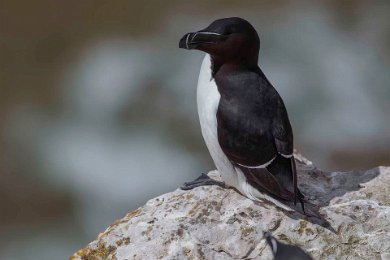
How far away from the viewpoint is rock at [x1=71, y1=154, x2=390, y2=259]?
6.80 m

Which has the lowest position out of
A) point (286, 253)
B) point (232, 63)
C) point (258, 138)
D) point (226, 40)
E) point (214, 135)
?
point (286, 253)

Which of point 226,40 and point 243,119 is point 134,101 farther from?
point 243,119

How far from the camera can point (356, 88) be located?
14.6 m

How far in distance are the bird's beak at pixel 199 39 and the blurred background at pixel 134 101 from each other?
5.96 m

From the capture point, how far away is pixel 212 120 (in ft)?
24.0

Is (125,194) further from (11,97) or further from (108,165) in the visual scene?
(11,97)

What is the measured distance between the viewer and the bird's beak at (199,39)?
23.7ft

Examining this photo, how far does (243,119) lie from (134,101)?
7.88 m

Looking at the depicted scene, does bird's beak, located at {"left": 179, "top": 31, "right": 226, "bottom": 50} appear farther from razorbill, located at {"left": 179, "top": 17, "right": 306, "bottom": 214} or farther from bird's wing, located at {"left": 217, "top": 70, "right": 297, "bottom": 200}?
bird's wing, located at {"left": 217, "top": 70, "right": 297, "bottom": 200}

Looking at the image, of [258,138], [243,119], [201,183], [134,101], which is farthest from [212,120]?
[134,101]

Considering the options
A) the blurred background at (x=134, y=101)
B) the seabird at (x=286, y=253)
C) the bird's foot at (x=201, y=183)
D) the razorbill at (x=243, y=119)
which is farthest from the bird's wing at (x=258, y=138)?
the blurred background at (x=134, y=101)

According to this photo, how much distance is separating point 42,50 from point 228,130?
402 inches

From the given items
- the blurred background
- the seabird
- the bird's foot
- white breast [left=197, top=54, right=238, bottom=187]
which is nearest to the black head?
white breast [left=197, top=54, right=238, bottom=187]

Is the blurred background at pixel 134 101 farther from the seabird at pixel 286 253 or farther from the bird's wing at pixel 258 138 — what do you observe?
the seabird at pixel 286 253
